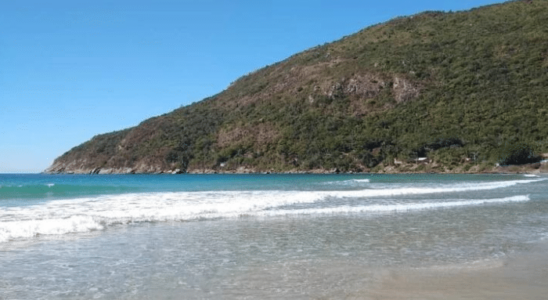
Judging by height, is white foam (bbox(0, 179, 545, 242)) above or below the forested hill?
below

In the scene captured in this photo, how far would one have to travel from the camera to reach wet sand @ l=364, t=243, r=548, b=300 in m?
7.49

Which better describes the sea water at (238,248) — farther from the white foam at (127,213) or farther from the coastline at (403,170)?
the coastline at (403,170)

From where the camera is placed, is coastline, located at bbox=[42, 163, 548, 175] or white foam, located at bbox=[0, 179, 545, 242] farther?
coastline, located at bbox=[42, 163, 548, 175]

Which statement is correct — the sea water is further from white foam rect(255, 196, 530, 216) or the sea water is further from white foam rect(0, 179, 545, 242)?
white foam rect(255, 196, 530, 216)

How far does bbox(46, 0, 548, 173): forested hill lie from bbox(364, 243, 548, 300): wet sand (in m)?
65.6

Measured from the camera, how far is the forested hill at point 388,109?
3054 inches

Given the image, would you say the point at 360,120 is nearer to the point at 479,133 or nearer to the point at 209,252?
the point at 479,133

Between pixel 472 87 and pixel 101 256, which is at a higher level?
pixel 472 87

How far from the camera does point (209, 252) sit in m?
11.4

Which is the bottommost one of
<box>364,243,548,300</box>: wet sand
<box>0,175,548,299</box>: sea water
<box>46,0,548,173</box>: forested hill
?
<box>364,243,548,300</box>: wet sand

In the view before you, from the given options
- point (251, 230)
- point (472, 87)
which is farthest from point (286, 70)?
point (251, 230)

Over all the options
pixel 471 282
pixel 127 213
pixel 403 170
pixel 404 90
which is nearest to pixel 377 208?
pixel 127 213

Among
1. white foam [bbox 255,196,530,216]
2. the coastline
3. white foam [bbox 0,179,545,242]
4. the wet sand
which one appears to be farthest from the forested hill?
the wet sand

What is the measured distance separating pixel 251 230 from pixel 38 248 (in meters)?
5.64
